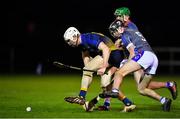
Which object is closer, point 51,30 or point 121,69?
point 121,69

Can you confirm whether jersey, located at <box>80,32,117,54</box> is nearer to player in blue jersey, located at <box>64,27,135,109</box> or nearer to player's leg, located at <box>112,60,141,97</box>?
player in blue jersey, located at <box>64,27,135,109</box>

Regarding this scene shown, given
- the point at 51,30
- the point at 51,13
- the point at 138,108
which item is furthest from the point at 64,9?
the point at 138,108

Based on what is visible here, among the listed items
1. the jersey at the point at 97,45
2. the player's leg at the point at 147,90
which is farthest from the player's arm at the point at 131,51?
the player's leg at the point at 147,90

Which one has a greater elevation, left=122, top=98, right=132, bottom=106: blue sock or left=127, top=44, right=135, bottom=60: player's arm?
left=127, top=44, right=135, bottom=60: player's arm

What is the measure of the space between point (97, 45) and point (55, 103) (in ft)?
9.52

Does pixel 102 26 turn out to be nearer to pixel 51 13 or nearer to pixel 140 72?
pixel 51 13

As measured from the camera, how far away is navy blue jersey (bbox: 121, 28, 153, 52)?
14.0 m

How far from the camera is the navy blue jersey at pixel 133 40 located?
13953mm

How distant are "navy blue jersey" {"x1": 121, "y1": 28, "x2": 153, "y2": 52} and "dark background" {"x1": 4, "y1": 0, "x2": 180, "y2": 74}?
18.3m

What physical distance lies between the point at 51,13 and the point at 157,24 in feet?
23.8

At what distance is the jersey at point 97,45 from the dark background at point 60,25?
17873 mm

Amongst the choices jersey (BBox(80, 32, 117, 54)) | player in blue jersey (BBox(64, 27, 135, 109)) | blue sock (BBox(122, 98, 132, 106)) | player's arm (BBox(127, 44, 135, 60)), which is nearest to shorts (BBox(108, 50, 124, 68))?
player in blue jersey (BBox(64, 27, 135, 109))

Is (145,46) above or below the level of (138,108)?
above

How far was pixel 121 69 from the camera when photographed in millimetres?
13766
